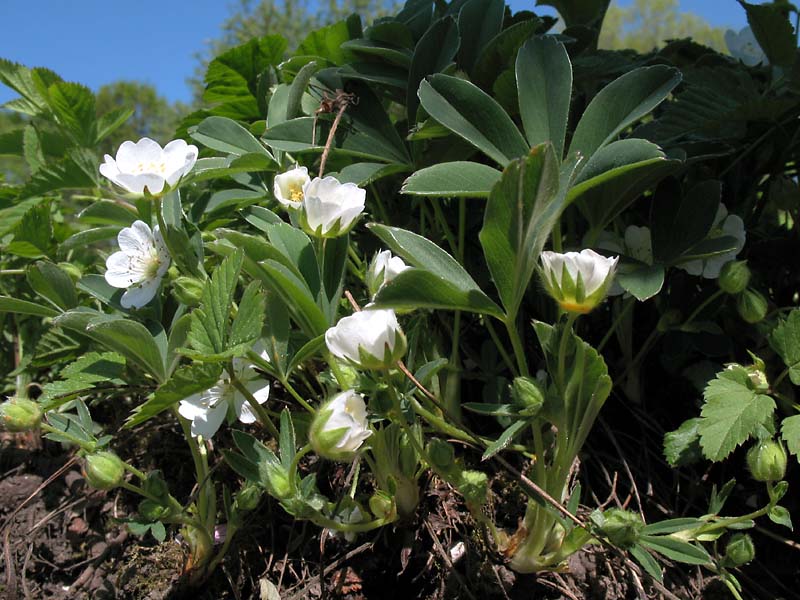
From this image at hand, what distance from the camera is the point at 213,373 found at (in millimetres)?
575

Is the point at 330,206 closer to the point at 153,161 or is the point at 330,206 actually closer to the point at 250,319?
the point at 250,319

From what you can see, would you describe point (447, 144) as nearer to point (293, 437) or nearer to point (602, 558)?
point (293, 437)

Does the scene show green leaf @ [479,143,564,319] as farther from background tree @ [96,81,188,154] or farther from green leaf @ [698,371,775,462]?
background tree @ [96,81,188,154]

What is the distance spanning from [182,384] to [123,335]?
14cm

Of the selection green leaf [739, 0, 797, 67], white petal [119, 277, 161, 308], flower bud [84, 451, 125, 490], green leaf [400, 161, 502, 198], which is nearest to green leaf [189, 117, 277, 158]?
white petal [119, 277, 161, 308]

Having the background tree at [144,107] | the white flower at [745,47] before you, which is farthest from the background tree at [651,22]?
the white flower at [745,47]

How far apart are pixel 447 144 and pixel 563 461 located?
1.36ft

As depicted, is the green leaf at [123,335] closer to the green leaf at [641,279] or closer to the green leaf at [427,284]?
the green leaf at [427,284]

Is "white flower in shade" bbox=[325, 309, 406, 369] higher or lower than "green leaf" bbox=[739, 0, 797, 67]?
lower

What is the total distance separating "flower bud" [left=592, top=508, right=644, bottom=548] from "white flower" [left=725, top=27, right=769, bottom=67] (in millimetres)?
861

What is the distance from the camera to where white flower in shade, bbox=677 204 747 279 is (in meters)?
0.77

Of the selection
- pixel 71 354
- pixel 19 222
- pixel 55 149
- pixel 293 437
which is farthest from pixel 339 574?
pixel 55 149

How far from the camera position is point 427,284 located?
0.54 meters

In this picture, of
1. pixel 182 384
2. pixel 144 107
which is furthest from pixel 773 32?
pixel 144 107
